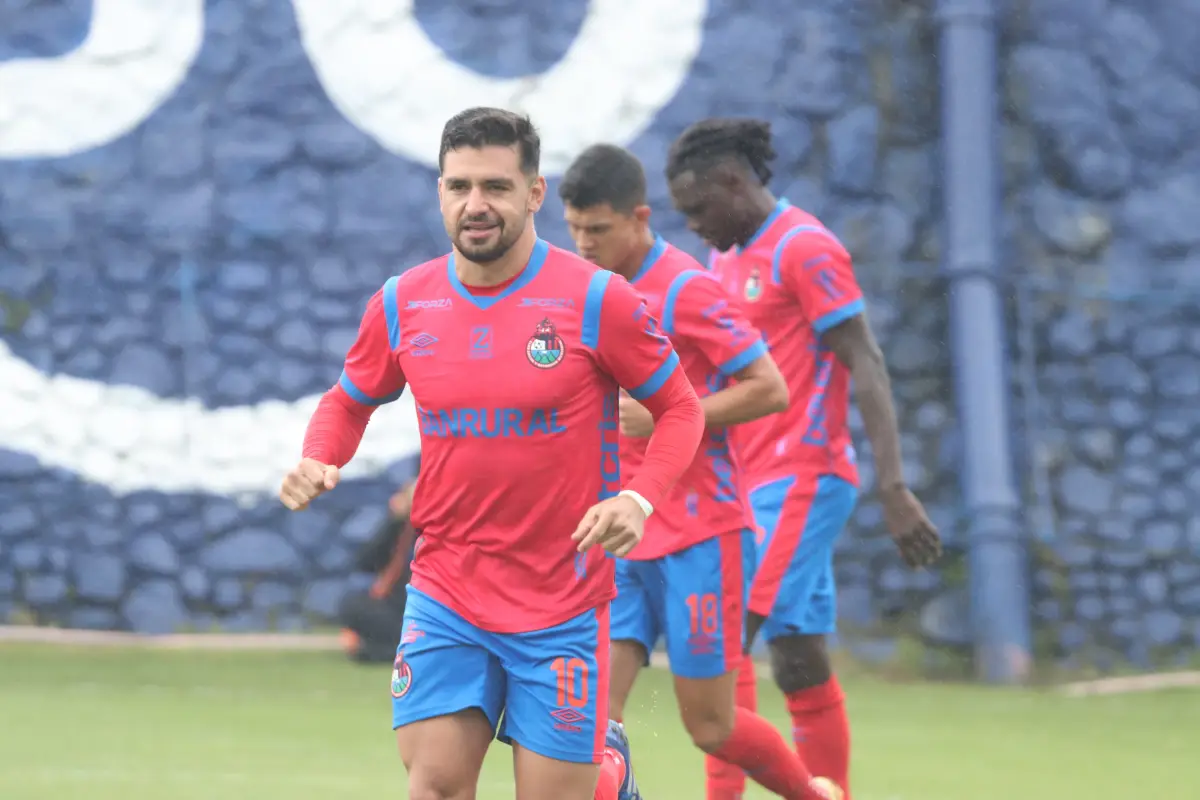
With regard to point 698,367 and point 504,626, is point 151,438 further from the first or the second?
point 504,626

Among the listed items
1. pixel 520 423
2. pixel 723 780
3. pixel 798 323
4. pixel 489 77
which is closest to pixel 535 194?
pixel 520 423

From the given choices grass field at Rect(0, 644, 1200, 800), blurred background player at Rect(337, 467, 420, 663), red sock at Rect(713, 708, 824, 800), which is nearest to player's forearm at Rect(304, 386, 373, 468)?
red sock at Rect(713, 708, 824, 800)

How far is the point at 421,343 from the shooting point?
459 cm

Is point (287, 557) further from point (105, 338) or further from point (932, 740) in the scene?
point (932, 740)

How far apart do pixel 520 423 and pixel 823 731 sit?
7.93 feet

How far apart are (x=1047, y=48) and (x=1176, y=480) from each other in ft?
9.33

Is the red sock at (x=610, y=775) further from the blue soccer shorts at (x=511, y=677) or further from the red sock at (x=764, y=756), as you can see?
the red sock at (x=764, y=756)

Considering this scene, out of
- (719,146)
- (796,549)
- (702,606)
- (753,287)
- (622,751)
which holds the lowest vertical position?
A: (622,751)

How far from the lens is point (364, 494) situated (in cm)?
1245

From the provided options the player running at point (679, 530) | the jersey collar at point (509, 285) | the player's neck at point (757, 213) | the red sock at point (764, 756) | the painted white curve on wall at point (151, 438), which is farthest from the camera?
the painted white curve on wall at point (151, 438)

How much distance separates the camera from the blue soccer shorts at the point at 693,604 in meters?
5.72

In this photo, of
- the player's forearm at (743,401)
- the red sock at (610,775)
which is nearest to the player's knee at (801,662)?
the player's forearm at (743,401)

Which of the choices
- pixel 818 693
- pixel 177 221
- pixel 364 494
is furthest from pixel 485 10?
pixel 818 693

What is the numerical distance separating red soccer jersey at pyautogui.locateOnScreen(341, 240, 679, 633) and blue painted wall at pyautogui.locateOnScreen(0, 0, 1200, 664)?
781 cm
